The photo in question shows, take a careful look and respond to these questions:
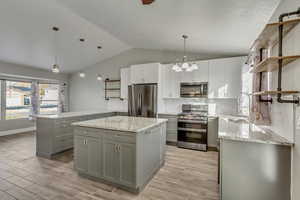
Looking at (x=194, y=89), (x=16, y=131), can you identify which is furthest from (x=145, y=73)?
(x=16, y=131)

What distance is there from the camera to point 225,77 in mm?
3920

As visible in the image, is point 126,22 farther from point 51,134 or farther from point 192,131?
point 192,131

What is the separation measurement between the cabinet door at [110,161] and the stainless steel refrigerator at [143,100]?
2.31 m

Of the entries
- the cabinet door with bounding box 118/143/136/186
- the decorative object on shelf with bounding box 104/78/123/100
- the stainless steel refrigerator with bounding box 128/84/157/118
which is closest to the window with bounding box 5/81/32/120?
the decorative object on shelf with bounding box 104/78/123/100

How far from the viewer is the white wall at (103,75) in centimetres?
528

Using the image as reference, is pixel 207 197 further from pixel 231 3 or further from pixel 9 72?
pixel 9 72

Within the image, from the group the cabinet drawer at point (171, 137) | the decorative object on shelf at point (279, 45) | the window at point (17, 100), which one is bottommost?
the cabinet drawer at point (171, 137)

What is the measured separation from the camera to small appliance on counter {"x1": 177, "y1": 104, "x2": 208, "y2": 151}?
12.9 ft

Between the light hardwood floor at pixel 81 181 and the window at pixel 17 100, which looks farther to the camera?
the window at pixel 17 100

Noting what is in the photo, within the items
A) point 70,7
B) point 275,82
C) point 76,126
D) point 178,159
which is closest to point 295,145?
point 275,82

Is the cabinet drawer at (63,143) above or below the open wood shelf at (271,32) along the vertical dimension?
below

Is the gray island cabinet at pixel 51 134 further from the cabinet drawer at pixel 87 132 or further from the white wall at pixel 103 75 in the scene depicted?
the white wall at pixel 103 75

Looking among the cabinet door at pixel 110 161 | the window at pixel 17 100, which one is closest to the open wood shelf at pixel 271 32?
the cabinet door at pixel 110 161

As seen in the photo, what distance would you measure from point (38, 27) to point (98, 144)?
3130 mm
